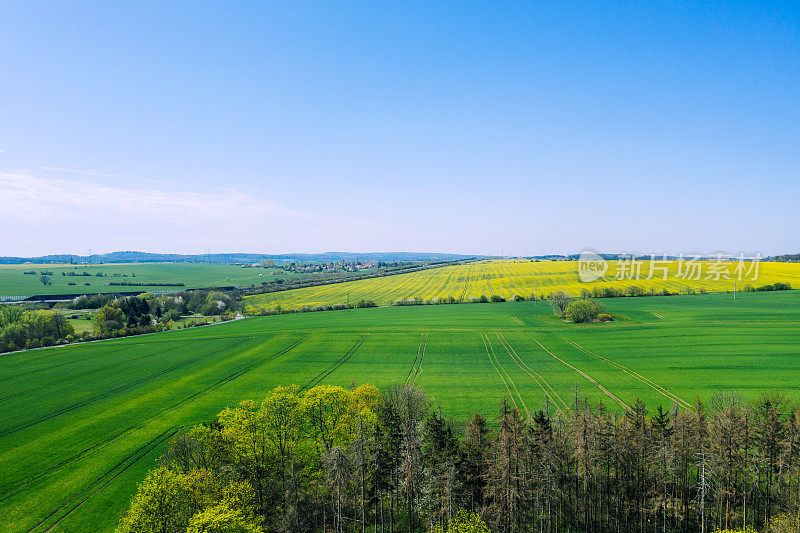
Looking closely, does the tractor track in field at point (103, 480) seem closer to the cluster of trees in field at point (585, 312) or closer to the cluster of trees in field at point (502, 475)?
the cluster of trees in field at point (502, 475)

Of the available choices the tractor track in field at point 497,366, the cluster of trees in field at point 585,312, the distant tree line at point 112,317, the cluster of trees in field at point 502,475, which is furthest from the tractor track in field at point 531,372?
the distant tree line at point 112,317

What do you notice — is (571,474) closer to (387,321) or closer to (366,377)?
(366,377)

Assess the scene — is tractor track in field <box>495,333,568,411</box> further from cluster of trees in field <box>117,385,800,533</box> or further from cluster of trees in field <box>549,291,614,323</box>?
cluster of trees in field <box>549,291,614,323</box>

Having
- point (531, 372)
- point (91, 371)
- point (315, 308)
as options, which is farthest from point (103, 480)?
point (315, 308)

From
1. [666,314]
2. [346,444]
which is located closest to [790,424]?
[346,444]

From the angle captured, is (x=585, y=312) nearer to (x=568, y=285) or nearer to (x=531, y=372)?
(x=531, y=372)

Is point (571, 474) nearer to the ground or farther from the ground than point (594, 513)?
farther from the ground
